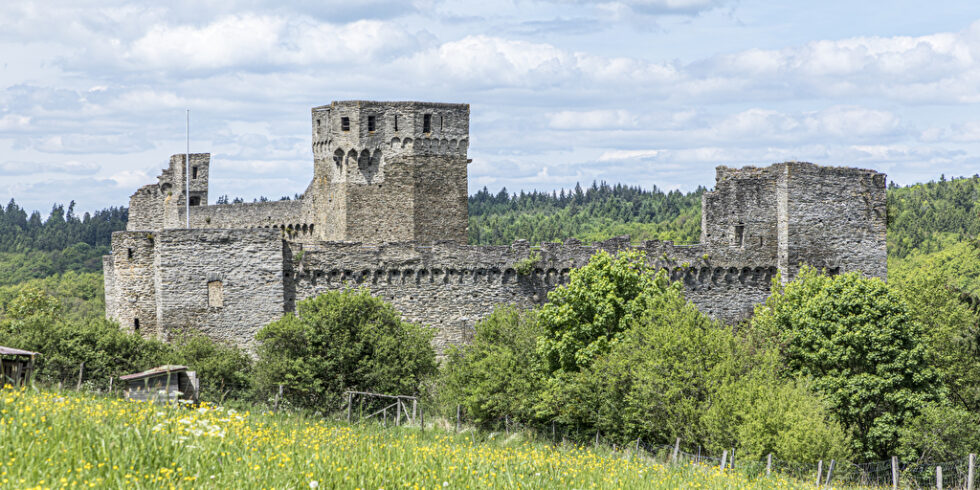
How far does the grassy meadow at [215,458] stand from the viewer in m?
14.9

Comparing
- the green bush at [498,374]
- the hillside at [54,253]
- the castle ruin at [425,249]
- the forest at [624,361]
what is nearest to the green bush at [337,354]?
the forest at [624,361]

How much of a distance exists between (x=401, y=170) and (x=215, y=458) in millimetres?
32826

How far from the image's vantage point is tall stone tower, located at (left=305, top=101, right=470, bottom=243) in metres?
48.3

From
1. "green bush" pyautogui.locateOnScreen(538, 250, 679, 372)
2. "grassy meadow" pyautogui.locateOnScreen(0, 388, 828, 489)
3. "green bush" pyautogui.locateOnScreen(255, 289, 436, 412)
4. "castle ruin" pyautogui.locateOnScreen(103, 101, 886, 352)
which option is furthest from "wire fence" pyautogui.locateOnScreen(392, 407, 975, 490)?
"grassy meadow" pyautogui.locateOnScreen(0, 388, 828, 489)

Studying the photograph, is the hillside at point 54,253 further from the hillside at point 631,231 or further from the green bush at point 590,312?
the green bush at point 590,312

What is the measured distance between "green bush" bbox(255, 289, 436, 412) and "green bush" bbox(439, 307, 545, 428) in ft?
4.25

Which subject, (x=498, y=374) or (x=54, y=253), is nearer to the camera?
(x=498, y=374)

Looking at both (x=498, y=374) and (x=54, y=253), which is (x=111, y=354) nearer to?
(x=498, y=374)

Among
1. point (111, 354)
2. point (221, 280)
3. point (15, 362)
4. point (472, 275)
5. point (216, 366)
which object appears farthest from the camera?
point (472, 275)

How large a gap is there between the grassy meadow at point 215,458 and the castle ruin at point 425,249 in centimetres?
2054

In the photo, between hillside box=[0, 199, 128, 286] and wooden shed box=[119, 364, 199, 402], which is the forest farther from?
hillside box=[0, 199, 128, 286]

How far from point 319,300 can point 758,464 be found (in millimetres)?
16308

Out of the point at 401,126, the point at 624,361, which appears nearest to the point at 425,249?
the point at 401,126

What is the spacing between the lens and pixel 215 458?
633 inches
